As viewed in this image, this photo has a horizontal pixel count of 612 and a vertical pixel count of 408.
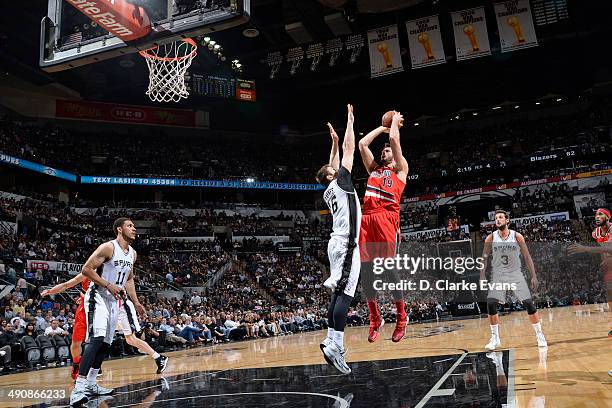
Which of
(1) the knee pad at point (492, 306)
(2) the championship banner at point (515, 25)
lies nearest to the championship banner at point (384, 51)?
(2) the championship banner at point (515, 25)

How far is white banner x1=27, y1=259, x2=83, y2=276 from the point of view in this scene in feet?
60.5

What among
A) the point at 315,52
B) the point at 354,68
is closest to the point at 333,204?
the point at 315,52

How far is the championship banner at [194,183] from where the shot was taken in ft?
100

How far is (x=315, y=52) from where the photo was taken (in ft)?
82.9

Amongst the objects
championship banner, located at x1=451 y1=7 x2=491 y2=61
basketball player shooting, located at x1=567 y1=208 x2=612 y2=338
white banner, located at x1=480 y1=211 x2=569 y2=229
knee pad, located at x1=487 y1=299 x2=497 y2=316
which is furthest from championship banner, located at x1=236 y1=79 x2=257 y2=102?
basketball player shooting, located at x1=567 y1=208 x2=612 y2=338

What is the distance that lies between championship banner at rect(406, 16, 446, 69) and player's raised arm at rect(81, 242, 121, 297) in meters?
17.6

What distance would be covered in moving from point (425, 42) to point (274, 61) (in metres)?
8.42

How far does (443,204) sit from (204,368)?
2628cm

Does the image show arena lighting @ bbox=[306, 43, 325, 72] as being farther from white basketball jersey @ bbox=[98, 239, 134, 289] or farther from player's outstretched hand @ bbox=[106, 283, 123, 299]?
player's outstretched hand @ bbox=[106, 283, 123, 299]

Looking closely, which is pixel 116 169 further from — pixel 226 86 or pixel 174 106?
pixel 226 86

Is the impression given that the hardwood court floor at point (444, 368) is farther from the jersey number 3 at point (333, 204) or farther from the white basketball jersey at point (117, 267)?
the jersey number 3 at point (333, 204)

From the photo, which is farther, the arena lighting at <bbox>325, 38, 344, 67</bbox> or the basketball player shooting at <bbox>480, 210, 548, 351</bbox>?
the arena lighting at <bbox>325, 38, 344, 67</bbox>

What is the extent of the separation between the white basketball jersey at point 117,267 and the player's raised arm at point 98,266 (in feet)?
0.27

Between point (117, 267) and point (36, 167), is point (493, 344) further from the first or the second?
point (36, 167)
